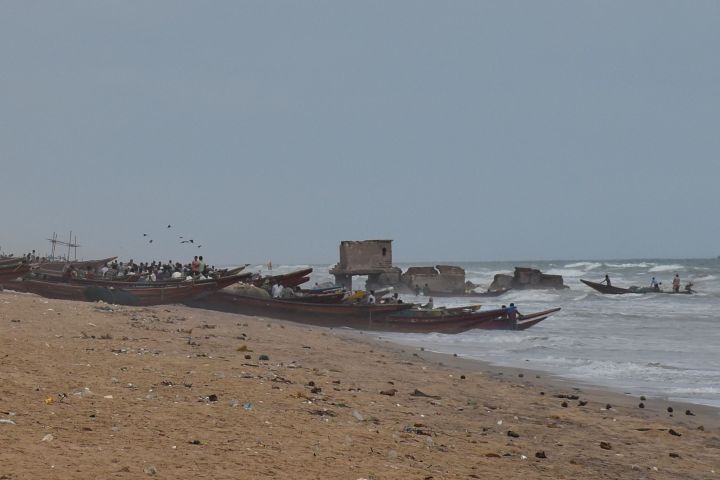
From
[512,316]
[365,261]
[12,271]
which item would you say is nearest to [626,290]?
[365,261]

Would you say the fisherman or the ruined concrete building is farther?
the ruined concrete building

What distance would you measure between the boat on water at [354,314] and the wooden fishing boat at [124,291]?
40 cm

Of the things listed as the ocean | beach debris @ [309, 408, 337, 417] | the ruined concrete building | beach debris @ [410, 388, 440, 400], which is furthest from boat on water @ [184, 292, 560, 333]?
the ruined concrete building

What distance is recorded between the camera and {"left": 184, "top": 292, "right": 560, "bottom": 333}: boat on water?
87.5 ft

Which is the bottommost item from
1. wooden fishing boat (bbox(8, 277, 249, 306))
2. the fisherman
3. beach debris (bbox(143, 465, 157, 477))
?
beach debris (bbox(143, 465, 157, 477))

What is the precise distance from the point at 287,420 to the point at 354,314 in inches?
770

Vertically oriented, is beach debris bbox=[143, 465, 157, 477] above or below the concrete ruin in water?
below

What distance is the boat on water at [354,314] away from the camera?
2666cm

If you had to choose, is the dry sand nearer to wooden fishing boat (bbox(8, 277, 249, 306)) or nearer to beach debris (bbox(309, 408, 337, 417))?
beach debris (bbox(309, 408, 337, 417))

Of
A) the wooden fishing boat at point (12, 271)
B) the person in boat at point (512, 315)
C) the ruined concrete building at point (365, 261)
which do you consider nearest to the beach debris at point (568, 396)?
the person in boat at point (512, 315)

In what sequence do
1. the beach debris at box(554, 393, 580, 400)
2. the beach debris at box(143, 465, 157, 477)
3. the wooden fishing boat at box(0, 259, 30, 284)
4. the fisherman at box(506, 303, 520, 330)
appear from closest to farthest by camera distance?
the beach debris at box(143, 465, 157, 477), the beach debris at box(554, 393, 580, 400), the wooden fishing boat at box(0, 259, 30, 284), the fisherman at box(506, 303, 520, 330)

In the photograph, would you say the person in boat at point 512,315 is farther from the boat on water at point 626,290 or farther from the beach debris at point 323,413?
the boat on water at point 626,290

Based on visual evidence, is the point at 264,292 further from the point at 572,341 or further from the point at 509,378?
the point at 509,378

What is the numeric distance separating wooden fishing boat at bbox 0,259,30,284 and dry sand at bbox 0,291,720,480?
1426cm
